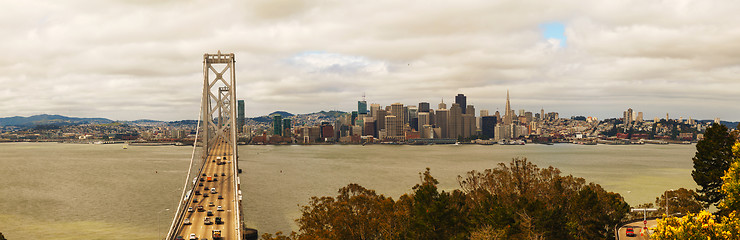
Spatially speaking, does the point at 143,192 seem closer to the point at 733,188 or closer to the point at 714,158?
the point at 714,158

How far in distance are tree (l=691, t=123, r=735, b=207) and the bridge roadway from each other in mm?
23004

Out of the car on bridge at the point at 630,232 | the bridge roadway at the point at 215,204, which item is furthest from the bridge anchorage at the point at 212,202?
the car on bridge at the point at 630,232

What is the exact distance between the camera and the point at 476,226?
25.7 metres

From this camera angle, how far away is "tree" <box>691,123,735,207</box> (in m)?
25.6

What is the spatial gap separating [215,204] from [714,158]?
96.3ft

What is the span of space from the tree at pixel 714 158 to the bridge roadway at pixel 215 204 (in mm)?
23004

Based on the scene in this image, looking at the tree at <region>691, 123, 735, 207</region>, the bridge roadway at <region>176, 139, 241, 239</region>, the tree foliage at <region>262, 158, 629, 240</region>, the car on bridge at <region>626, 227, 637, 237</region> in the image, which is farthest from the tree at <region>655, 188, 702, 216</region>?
the bridge roadway at <region>176, 139, 241, 239</region>

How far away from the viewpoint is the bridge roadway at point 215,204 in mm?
29294

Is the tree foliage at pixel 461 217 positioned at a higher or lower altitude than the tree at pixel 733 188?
lower

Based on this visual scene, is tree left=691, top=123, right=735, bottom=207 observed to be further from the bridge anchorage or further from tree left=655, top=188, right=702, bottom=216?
the bridge anchorage

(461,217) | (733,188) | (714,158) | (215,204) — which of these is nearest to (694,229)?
(733,188)

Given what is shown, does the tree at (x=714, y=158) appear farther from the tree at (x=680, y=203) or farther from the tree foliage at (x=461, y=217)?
the tree at (x=680, y=203)

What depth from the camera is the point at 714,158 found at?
87.5 ft

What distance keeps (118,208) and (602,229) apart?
3990 cm
